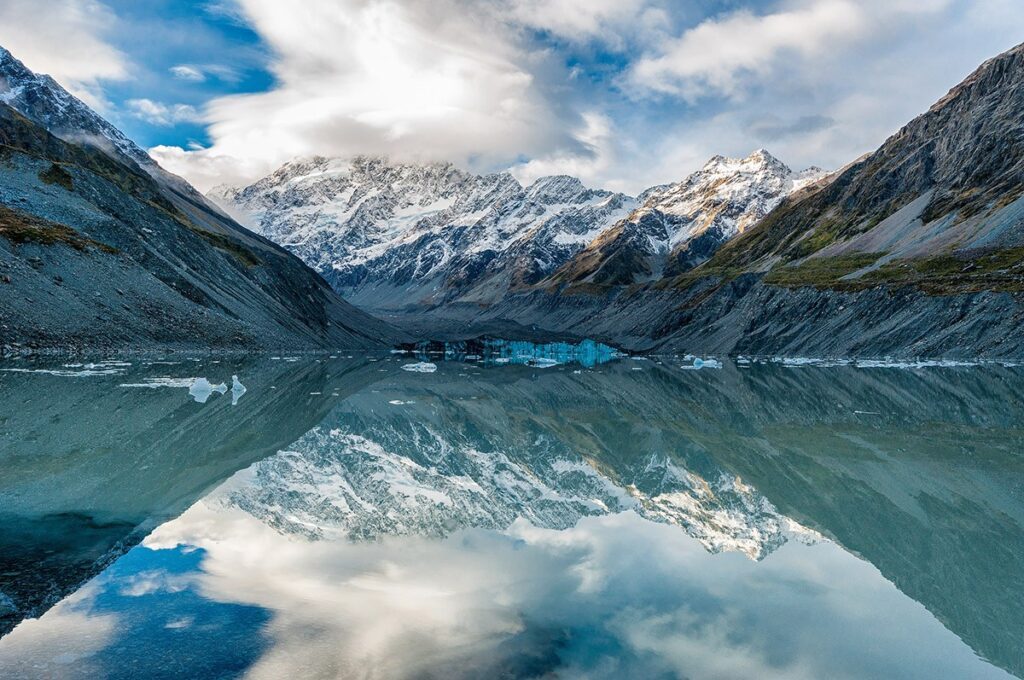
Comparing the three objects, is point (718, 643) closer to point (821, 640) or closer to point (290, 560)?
point (821, 640)

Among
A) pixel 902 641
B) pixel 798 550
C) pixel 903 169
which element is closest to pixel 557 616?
pixel 902 641

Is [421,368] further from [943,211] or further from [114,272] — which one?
[943,211]

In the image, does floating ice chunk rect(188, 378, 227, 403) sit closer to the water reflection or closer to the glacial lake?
the glacial lake

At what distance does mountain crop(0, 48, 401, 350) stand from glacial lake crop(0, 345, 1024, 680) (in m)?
43.3

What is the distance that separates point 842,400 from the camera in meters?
49.7

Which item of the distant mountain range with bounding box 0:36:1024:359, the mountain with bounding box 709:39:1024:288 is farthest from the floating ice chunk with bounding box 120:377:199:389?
the mountain with bounding box 709:39:1024:288

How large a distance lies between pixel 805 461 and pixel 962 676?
18.5 m

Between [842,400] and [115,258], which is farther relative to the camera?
[115,258]

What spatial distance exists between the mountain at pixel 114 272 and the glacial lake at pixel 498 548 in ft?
142

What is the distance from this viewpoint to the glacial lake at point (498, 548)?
405 inches

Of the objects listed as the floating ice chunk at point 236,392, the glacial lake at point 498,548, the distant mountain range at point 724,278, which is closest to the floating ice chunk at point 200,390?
the floating ice chunk at point 236,392

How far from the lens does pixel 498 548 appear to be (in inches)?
647

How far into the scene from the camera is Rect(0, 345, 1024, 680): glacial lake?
10.3 m

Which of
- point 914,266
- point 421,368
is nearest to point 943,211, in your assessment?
point 914,266
